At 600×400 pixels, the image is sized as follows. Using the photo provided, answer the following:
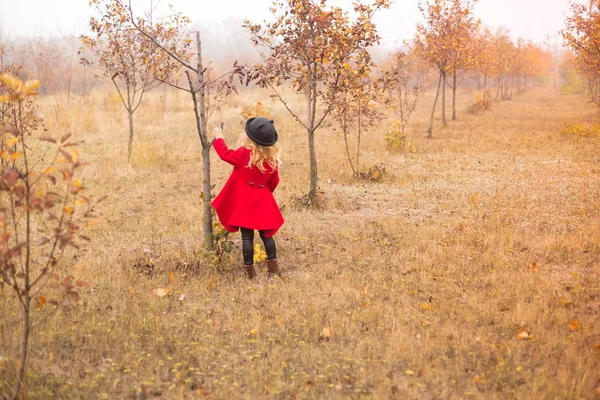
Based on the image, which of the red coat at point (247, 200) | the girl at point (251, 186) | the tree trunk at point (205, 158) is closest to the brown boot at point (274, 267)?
the girl at point (251, 186)

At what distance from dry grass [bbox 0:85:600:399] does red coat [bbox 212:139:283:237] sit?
0.63 metres

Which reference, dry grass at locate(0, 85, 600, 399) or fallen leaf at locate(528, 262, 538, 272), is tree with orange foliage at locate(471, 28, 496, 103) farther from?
fallen leaf at locate(528, 262, 538, 272)

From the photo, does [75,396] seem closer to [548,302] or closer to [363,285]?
[363,285]

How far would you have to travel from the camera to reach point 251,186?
4.76 metres

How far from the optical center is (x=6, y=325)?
12.5 feet

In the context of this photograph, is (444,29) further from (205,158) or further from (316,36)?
(205,158)

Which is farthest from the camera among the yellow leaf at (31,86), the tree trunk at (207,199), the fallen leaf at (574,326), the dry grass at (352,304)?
the tree trunk at (207,199)

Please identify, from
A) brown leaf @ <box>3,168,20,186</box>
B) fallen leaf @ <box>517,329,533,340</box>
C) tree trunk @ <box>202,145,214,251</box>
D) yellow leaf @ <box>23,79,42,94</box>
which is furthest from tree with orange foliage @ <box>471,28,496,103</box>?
brown leaf @ <box>3,168,20,186</box>

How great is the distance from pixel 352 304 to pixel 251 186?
149 centimetres

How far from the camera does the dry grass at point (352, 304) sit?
3230 millimetres

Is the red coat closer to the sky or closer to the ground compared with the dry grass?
closer to the sky

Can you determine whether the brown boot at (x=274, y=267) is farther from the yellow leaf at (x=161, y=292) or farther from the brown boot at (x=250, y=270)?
the yellow leaf at (x=161, y=292)

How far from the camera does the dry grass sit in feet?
10.6

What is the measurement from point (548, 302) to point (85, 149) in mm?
12091
